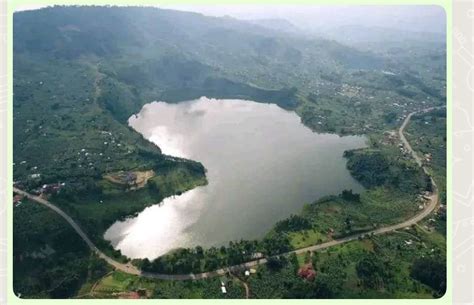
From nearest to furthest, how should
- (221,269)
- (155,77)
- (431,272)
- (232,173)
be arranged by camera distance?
(431,272), (221,269), (232,173), (155,77)

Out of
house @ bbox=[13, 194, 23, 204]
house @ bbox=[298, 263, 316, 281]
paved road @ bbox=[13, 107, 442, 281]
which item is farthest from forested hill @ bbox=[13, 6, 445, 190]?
house @ bbox=[298, 263, 316, 281]

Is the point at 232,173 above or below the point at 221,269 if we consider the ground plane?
below

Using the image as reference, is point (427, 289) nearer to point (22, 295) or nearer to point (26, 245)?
point (22, 295)

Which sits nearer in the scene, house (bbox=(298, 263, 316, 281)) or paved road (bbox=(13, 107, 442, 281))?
house (bbox=(298, 263, 316, 281))

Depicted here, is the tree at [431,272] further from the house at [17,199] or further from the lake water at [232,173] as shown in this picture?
the house at [17,199]

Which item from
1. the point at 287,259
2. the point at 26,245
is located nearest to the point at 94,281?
the point at 26,245

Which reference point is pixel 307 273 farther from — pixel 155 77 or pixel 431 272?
pixel 155 77

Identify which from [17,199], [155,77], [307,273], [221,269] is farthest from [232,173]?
[155,77]

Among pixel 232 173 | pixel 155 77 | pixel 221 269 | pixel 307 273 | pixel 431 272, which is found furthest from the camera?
pixel 155 77

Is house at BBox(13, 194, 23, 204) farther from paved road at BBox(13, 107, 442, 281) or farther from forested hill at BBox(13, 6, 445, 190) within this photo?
forested hill at BBox(13, 6, 445, 190)
